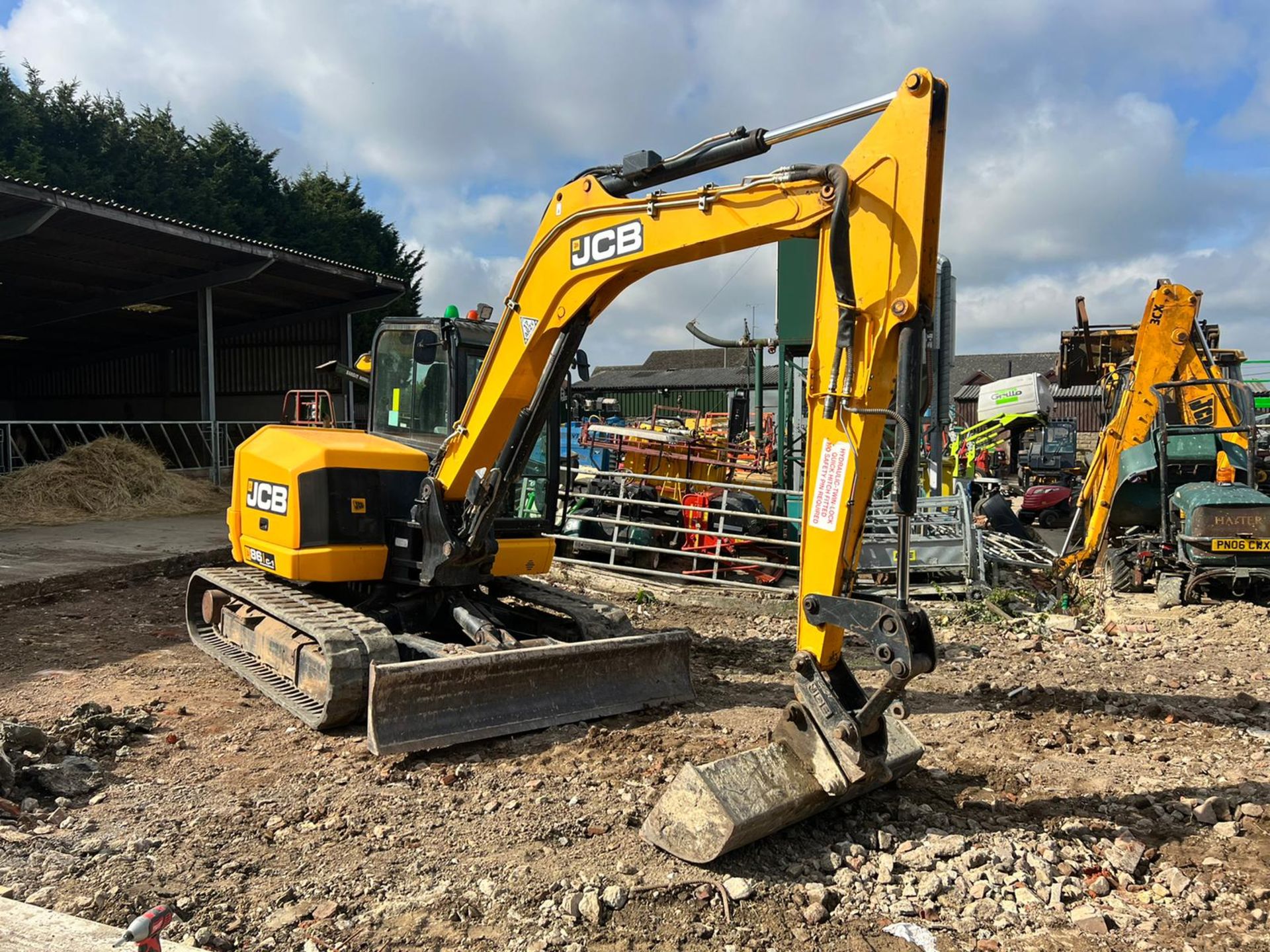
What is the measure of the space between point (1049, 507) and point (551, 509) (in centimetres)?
1350

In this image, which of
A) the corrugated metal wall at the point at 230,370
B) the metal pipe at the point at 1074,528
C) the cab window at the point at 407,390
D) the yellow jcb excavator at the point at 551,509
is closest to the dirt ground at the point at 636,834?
the yellow jcb excavator at the point at 551,509

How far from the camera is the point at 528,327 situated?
5195mm

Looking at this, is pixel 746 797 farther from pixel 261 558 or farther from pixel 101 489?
pixel 101 489

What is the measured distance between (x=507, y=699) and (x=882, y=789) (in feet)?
6.50

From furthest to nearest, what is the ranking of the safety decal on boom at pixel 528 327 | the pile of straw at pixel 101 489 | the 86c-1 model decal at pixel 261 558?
the pile of straw at pixel 101 489, the 86c-1 model decal at pixel 261 558, the safety decal on boom at pixel 528 327

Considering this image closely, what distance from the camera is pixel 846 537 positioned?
146 inches

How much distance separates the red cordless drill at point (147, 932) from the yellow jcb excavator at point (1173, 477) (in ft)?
27.7

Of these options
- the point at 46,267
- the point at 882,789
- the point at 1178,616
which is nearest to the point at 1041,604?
the point at 1178,616

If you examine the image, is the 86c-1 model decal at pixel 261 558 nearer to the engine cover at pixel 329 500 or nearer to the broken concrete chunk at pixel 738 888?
the engine cover at pixel 329 500

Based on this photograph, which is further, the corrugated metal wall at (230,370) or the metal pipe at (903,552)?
the corrugated metal wall at (230,370)

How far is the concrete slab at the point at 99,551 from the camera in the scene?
28.2ft

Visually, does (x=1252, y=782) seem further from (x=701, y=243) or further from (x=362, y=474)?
(x=362, y=474)

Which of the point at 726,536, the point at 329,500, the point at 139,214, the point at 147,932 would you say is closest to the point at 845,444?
the point at 147,932

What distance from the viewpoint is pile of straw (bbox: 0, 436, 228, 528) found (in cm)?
1265
